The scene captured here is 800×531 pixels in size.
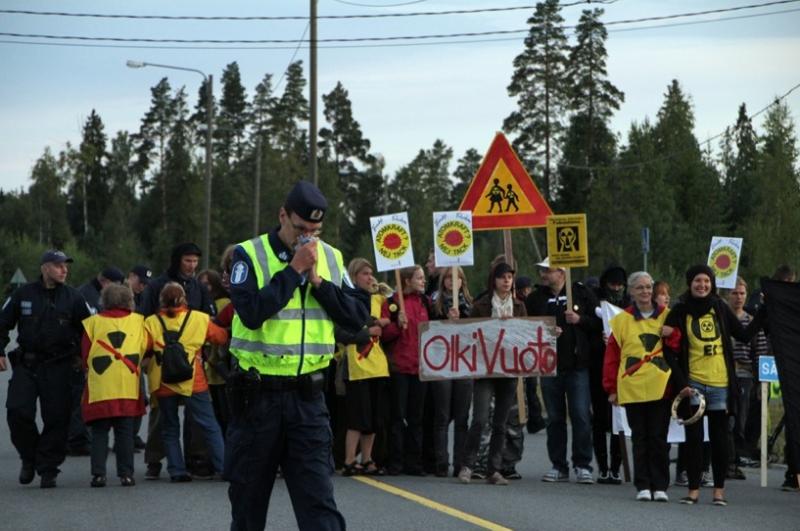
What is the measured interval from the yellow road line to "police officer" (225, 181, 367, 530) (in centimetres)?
380

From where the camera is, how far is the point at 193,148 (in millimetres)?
120250

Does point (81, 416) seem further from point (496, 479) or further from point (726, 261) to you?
point (726, 261)

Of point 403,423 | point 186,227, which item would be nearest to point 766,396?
point 403,423

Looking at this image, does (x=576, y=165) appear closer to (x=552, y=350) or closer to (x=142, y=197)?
(x=142, y=197)

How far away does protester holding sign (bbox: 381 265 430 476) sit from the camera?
49.7ft

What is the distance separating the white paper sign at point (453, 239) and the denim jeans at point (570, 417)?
1562 millimetres

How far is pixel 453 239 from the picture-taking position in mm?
15961

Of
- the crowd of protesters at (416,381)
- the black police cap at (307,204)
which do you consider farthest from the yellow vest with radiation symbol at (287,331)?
the crowd of protesters at (416,381)

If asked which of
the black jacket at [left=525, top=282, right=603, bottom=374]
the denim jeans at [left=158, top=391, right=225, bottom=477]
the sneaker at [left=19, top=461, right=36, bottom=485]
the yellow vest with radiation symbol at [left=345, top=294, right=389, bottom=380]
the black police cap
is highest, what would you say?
the black police cap

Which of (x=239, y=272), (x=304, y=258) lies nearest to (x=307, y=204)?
(x=304, y=258)

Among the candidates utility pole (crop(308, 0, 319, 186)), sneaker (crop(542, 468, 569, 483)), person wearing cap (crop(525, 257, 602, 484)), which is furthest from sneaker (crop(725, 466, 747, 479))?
utility pole (crop(308, 0, 319, 186))

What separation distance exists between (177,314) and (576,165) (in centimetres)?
7790

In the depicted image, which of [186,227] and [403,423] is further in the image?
[186,227]

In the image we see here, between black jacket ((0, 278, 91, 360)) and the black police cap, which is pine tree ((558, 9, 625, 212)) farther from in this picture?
the black police cap
